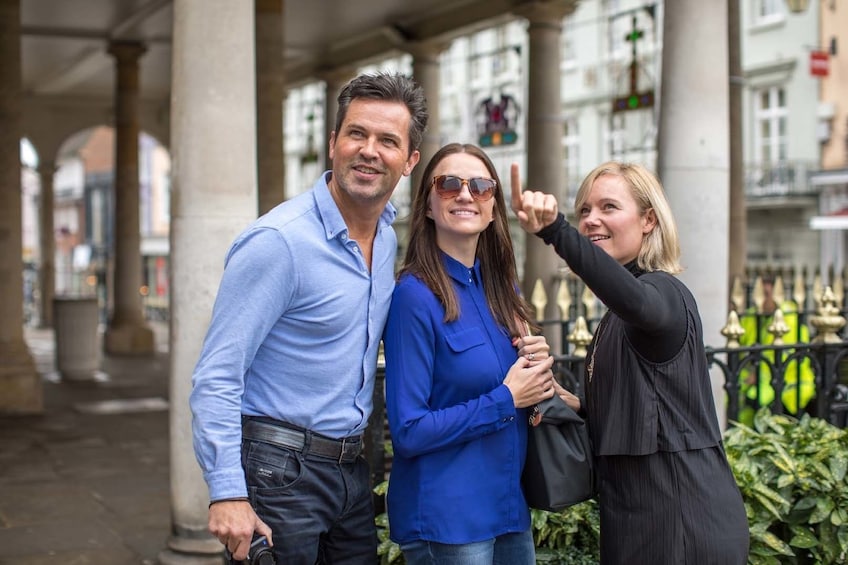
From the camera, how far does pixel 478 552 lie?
2.82 metres

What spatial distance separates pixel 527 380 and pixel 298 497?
2.25 ft

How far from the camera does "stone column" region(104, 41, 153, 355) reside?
18312mm

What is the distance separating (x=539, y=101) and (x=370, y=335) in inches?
486

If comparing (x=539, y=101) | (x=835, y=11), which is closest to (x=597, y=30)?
(x=835, y=11)

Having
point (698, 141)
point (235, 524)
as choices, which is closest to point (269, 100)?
point (698, 141)

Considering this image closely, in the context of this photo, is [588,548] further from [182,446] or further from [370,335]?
[182,446]

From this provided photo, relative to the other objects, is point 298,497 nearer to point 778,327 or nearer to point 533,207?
point 533,207

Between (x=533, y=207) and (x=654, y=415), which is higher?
(x=533, y=207)

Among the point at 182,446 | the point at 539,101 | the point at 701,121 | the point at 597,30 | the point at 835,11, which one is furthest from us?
the point at 597,30

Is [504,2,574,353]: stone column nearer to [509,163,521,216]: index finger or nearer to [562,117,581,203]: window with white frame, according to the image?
[509,163,521,216]: index finger

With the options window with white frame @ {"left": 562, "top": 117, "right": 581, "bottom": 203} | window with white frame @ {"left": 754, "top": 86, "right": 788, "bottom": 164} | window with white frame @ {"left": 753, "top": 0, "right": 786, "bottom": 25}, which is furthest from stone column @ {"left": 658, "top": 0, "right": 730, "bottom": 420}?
window with white frame @ {"left": 562, "top": 117, "right": 581, "bottom": 203}

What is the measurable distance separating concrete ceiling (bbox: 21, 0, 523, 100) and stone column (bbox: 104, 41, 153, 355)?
1.42m

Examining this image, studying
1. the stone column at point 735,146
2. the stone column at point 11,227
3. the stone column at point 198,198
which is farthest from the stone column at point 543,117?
the stone column at point 198,198

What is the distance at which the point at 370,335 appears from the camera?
113 inches
